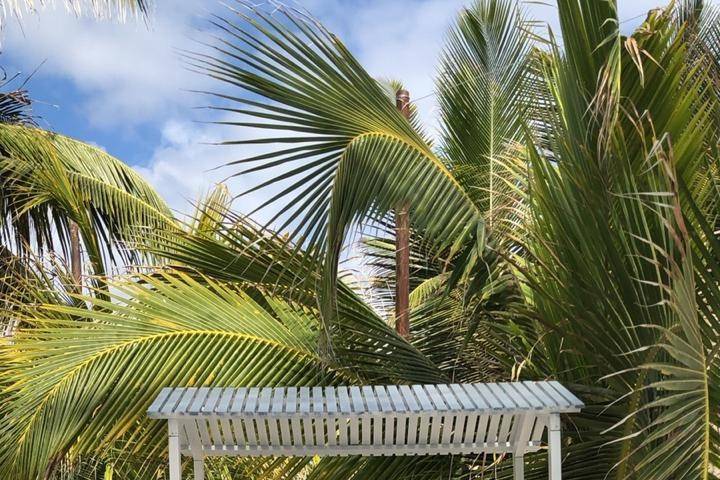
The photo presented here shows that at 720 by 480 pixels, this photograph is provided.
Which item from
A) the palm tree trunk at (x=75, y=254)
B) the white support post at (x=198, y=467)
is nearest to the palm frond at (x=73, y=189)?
the palm tree trunk at (x=75, y=254)

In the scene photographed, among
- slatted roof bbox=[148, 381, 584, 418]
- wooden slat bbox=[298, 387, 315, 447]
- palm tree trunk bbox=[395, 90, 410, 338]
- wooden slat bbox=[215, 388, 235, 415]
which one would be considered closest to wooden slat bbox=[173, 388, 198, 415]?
slatted roof bbox=[148, 381, 584, 418]

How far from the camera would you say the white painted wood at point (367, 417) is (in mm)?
3305

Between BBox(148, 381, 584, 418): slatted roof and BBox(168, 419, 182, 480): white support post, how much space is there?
0.11 m

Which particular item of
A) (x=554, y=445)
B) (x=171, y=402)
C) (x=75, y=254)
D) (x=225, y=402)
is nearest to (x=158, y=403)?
(x=171, y=402)

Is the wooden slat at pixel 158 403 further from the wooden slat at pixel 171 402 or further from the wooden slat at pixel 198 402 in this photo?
the wooden slat at pixel 198 402

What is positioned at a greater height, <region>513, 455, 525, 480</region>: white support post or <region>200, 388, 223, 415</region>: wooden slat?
<region>200, 388, 223, 415</region>: wooden slat

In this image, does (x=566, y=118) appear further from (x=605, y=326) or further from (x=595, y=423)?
(x=595, y=423)

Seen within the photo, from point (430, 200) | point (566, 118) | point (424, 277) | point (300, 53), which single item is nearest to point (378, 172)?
point (430, 200)

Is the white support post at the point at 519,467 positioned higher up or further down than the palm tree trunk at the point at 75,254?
further down

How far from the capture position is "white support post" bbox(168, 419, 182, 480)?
3.40 m

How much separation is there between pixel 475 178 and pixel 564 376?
13.4 feet

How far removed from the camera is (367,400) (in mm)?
3467

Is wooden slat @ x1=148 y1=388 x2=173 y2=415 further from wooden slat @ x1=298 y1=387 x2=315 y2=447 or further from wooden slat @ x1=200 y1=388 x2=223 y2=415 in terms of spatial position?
wooden slat @ x1=298 y1=387 x2=315 y2=447

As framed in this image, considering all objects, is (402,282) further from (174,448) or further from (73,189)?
(73,189)
